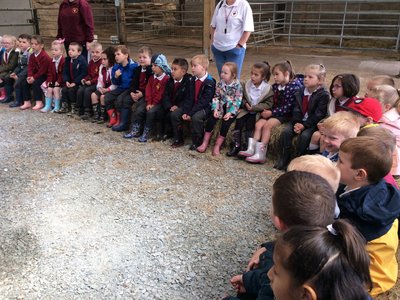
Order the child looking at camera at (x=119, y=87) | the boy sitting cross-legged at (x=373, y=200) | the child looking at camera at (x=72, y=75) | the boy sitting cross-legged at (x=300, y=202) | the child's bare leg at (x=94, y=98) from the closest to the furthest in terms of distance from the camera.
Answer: the boy sitting cross-legged at (x=300, y=202)
the boy sitting cross-legged at (x=373, y=200)
the child looking at camera at (x=119, y=87)
the child's bare leg at (x=94, y=98)
the child looking at camera at (x=72, y=75)

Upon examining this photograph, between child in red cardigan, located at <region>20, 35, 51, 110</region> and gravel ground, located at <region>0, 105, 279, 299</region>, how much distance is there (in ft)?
4.94

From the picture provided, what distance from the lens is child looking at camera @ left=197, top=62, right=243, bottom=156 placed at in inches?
159

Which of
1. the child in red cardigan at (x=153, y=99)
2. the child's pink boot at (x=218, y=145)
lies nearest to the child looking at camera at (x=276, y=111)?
the child's pink boot at (x=218, y=145)

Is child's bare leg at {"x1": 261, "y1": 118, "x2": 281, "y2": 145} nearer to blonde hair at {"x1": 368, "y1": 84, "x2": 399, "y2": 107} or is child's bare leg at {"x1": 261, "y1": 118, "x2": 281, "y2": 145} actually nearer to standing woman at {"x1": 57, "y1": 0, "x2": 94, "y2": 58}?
blonde hair at {"x1": 368, "y1": 84, "x2": 399, "y2": 107}

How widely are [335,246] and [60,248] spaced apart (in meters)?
1.97

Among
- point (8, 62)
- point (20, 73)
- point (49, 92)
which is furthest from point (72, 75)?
point (8, 62)

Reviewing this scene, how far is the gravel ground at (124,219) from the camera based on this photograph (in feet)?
7.38

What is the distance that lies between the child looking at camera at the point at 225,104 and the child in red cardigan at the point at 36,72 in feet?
9.40

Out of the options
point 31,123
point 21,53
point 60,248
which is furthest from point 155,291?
point 21,53

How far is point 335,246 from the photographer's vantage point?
109cm

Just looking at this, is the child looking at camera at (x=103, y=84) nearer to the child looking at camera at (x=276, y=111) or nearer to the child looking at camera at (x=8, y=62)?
the child looking at camera at (x=8, y=62)

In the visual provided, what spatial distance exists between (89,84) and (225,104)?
212 cm

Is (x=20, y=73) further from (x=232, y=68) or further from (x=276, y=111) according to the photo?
(x=276, y=111)

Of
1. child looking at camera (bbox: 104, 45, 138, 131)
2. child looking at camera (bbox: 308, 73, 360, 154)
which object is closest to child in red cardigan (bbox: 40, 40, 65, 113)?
child looking at camera (bbox: 104, 45, 138, 131)
